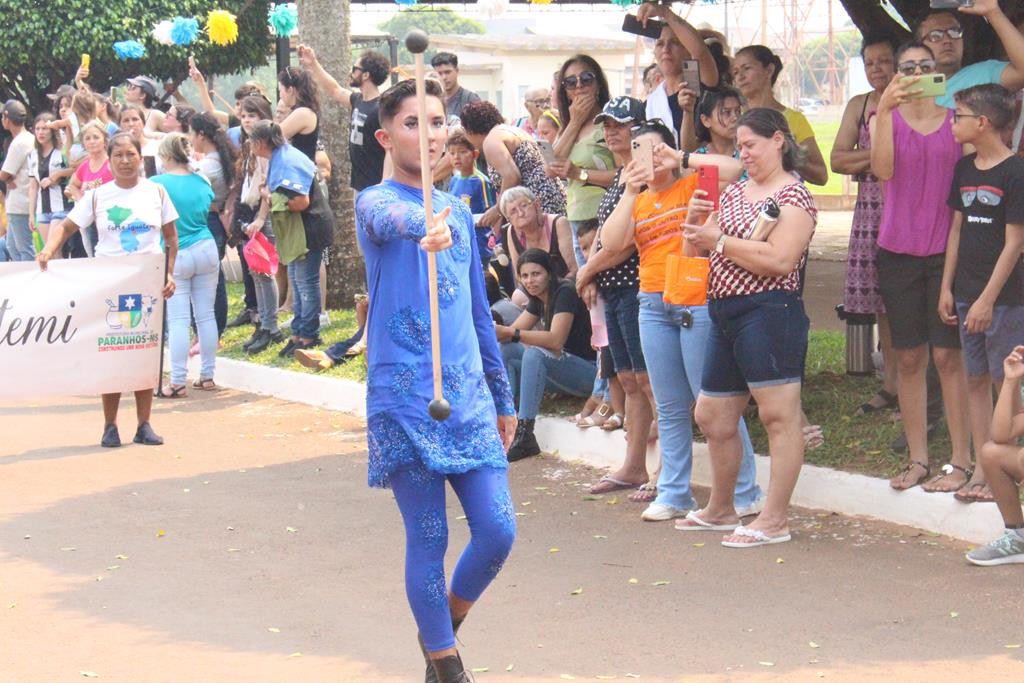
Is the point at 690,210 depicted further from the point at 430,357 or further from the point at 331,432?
the point at 331,432


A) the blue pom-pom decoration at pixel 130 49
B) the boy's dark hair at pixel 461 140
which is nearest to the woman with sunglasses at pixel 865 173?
the boy's dark hair at pixel 461 140

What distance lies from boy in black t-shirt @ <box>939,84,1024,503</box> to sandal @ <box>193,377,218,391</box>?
7264 millimetres

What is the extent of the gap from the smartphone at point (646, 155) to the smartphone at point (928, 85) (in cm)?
126

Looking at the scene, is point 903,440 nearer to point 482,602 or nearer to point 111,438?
point 482,602

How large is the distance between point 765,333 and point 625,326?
1387 millimetres

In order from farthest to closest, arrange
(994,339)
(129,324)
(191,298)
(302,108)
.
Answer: (302,108) → (191,298) → (129,324) → (994,339)

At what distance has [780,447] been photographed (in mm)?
7062

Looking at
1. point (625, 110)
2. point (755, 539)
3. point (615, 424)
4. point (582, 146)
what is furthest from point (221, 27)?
point (755, 539)

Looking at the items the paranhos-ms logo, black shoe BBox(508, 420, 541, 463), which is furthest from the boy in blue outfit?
the paranhos-ms logo

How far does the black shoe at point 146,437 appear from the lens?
10367 mm

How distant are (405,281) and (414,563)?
93 centimetres

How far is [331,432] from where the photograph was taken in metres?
10.8

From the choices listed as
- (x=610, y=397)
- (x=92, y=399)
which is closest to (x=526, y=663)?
(x=610, y=397)

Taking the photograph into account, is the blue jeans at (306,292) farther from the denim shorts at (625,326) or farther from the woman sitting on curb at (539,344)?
the denim shorts at (625,326)
